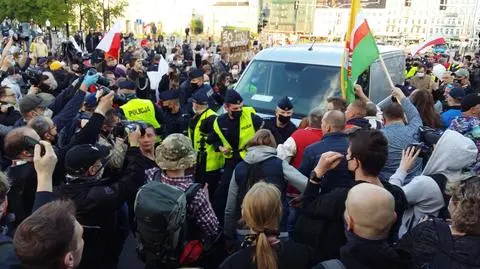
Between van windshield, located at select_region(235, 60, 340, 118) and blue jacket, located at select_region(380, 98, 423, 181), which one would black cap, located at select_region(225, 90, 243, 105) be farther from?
blue jacket, located at select_region(380, 98, 423, 181)

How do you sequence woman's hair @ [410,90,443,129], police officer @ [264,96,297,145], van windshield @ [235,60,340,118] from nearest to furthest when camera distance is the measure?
1. police officer @ [264,96,297,145]
2. woman's hair @ [410,90,443,129]
3. van windshield @ [235,60,340,118]

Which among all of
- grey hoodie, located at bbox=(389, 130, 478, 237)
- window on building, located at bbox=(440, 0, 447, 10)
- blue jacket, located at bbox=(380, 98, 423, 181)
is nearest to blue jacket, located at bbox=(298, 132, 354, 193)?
grey hoodie, located at bbox=(389, 130, 478, 237)

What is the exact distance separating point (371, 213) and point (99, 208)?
1.91 metres

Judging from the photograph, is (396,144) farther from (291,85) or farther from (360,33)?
(291,85)

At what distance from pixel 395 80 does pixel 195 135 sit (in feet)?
17.9

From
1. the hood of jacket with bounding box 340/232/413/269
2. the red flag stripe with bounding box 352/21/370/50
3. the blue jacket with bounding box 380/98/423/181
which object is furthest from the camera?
the red flag stripe with bounding box 352/21/370/50

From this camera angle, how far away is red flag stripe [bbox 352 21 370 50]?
585cm

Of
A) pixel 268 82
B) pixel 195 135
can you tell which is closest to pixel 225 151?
pixel 195 135

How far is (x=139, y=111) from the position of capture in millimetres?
5977

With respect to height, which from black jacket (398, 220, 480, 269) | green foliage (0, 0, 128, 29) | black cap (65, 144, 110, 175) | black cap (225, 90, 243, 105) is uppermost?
green foliage (0, 0, 128, 29)

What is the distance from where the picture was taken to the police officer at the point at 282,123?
16.9 feet

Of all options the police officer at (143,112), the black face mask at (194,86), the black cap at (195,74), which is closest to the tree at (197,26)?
the black cap at (195,74)

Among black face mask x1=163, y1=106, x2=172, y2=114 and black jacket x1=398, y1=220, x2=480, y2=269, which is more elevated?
black jacket x1=398, y1=220, x2=480, y2=269

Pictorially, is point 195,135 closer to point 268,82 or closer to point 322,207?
Answer: point 268,82
